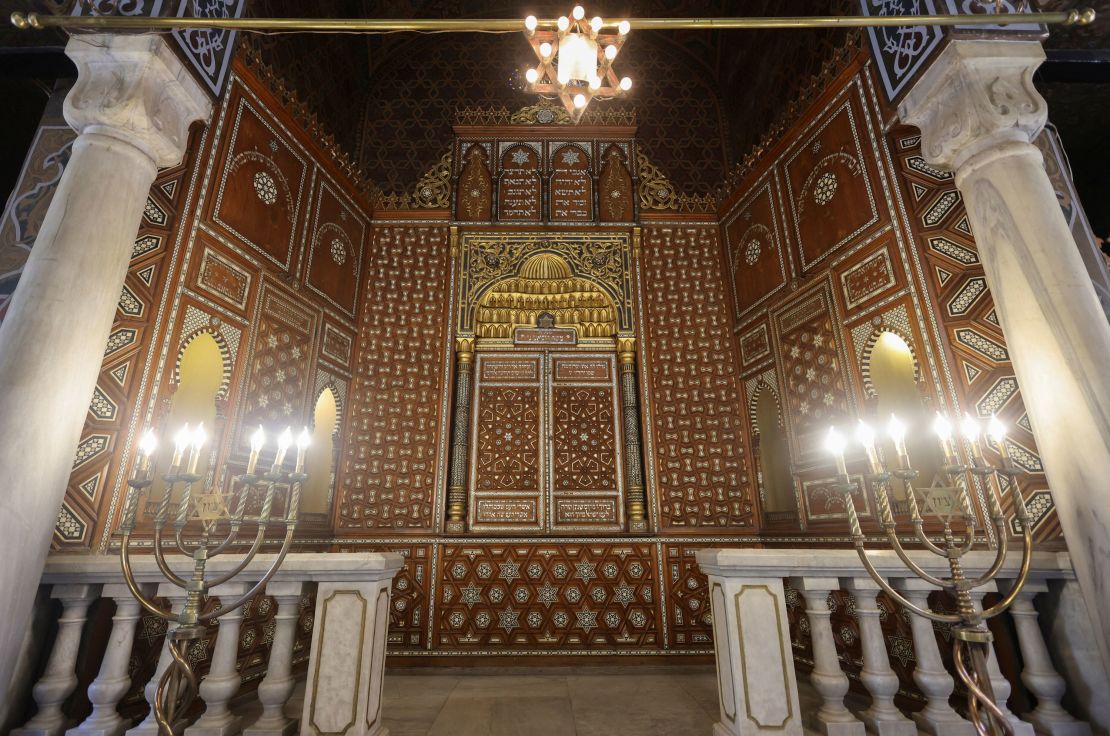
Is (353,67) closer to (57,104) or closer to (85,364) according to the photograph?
(57,104)

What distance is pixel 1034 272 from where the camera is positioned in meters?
2.92

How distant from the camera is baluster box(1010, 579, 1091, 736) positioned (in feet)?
8.63

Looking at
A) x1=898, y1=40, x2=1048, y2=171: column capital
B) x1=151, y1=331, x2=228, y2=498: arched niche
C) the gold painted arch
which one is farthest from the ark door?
x1=898, y1=40, x2=1048, y2=171: column capital

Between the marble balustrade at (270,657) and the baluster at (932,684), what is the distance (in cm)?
304

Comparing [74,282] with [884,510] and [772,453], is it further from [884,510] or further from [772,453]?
[772,453]

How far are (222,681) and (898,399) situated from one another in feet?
18.8

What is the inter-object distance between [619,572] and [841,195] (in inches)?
183

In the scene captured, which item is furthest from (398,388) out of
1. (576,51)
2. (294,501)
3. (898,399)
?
(898,399)

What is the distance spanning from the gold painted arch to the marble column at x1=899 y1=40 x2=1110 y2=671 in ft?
Answer: 13.1

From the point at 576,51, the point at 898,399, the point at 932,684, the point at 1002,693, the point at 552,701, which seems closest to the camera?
the point at 1002,693

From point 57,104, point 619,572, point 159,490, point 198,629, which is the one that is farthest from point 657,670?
point 57,104

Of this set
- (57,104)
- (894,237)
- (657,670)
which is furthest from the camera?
(657,670)

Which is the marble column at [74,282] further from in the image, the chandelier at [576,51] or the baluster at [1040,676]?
the baluster at [1040,676]

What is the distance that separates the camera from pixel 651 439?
6.19m
